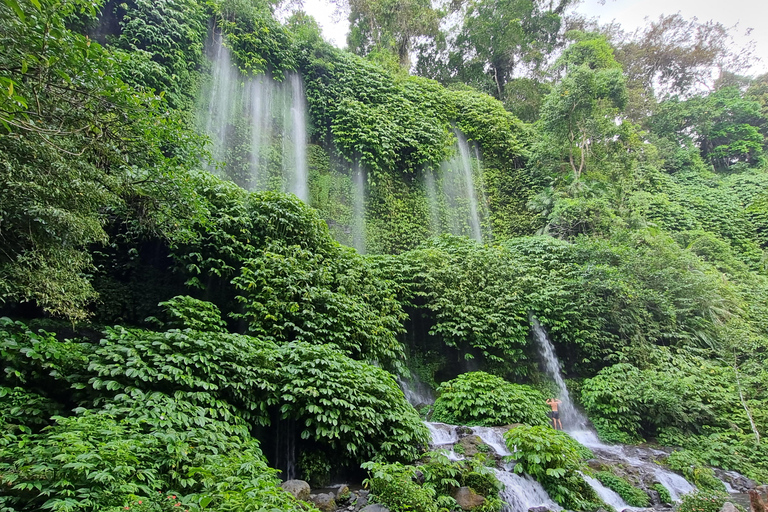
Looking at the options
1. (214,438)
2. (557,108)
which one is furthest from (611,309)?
(214,438)

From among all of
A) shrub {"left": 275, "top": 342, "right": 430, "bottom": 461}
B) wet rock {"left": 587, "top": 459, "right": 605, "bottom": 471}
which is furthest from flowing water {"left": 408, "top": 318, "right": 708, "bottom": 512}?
shrub {"left": 275, "top": 342, "right": 430, "bottom": 461}

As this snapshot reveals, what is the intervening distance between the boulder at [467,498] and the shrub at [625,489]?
101 inches

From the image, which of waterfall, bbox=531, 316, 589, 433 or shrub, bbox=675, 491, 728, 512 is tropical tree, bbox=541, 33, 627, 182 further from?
shrub, bbox=675, 491, 728, 512

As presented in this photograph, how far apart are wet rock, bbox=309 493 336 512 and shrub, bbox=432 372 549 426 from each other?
3339mm

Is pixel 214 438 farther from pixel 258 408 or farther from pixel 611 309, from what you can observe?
pixel 611 309

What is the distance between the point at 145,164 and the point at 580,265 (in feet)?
34.6

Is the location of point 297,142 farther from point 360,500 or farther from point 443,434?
point 360,500

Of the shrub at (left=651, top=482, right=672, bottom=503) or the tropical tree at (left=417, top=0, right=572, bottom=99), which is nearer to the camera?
the shrub at (left=651, top=482, right=672, bottom=503)

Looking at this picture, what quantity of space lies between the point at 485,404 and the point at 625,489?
2338mm

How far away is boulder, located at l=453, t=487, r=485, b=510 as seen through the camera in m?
4.42

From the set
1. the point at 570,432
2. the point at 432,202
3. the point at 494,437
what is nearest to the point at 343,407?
the point at 494,437

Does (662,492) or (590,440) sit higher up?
(590,440)

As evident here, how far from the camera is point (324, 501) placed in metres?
4.33

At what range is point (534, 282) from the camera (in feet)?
32.9
